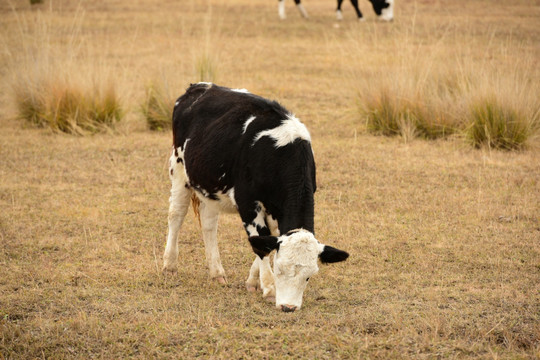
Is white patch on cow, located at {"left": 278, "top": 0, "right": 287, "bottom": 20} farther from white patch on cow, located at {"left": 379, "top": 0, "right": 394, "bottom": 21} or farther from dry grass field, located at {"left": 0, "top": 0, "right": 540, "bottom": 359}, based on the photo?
dry grass field, located at {"left": 0, "top": 0, "right": 540, "bottom": 359}

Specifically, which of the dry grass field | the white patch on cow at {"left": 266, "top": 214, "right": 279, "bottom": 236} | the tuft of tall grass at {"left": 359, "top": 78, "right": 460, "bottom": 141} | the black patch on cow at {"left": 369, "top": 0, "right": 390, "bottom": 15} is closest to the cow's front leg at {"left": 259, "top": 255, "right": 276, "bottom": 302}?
the dry grass field

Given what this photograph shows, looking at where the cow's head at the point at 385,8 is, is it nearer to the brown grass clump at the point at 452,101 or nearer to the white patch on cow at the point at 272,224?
the brown grass clump at the point at 452,101

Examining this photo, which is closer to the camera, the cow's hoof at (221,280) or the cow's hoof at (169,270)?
the cow's hoof at (221,280)

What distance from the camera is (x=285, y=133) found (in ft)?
18.5

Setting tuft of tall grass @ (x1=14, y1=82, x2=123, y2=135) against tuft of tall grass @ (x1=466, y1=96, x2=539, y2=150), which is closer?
tuft of tall grass @ (x1=466, y1=96, x2=539, y2=150)

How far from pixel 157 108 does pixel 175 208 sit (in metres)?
5.49

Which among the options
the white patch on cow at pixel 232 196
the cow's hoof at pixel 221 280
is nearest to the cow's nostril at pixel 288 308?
the white patch on cow at pixel 232 196

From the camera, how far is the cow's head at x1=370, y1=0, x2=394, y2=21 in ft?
74.5

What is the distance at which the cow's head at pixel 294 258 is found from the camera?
5.07 m

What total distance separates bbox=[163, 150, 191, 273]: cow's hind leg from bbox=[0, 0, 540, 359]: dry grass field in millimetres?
154

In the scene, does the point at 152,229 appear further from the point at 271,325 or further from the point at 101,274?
the point at 271,325

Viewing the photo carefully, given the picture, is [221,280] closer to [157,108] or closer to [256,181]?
[256,181]

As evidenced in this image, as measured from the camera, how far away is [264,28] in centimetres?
2136

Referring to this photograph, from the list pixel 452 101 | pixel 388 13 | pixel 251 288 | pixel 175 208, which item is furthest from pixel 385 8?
pixel 251 288
